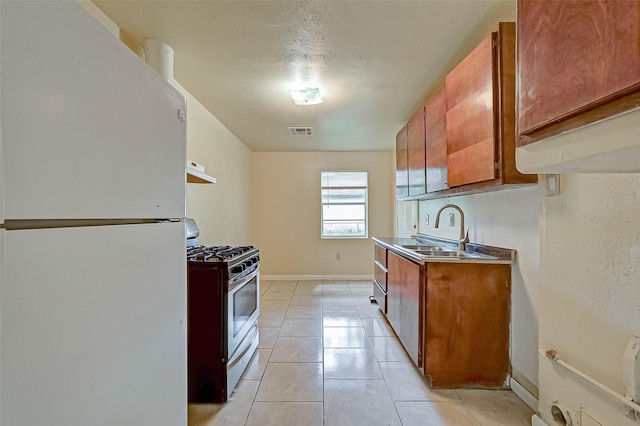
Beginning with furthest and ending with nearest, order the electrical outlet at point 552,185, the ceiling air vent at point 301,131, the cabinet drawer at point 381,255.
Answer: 1. the ceiling air vent at point 301,131
2. the cabinet drawer at point 381,255
3. the electrical outlet at point 552,185

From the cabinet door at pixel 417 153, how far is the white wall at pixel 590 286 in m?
1.42

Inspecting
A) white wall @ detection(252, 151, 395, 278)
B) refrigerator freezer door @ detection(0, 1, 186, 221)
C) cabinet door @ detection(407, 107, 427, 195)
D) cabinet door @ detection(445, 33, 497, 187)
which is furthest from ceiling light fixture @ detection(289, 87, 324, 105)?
white wall @ detection(252, 151, 395, 278)

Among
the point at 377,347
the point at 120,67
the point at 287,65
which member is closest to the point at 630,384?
the point at 377,347

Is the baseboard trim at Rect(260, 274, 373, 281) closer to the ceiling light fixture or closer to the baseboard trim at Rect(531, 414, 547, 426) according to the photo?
the ceiling light fixture

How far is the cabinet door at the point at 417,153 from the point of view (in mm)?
3041

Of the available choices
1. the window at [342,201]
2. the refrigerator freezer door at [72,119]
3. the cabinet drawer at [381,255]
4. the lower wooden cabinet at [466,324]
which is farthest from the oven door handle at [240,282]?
the window at [342,201]

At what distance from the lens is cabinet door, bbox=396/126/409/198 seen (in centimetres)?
368

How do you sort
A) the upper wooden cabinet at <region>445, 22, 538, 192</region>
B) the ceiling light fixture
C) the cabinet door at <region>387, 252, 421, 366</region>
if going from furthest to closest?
1. the ceiling light fixture
2. the cabinet door at <region>387, 252, 421, 366</region>
3. the upper wooden cabinet at <region>445, 22, 538, 192</region>

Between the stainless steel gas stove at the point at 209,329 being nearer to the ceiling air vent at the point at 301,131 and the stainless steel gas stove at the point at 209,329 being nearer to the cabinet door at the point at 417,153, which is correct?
the cabinet door at the point at 417,153

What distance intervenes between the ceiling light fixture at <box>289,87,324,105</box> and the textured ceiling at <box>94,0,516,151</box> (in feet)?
0.22

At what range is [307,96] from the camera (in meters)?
3.00

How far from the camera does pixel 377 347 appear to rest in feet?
9.23

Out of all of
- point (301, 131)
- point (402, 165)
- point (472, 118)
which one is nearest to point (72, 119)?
point (472, 118)

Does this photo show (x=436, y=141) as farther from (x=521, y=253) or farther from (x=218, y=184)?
(x=218, y=184)
